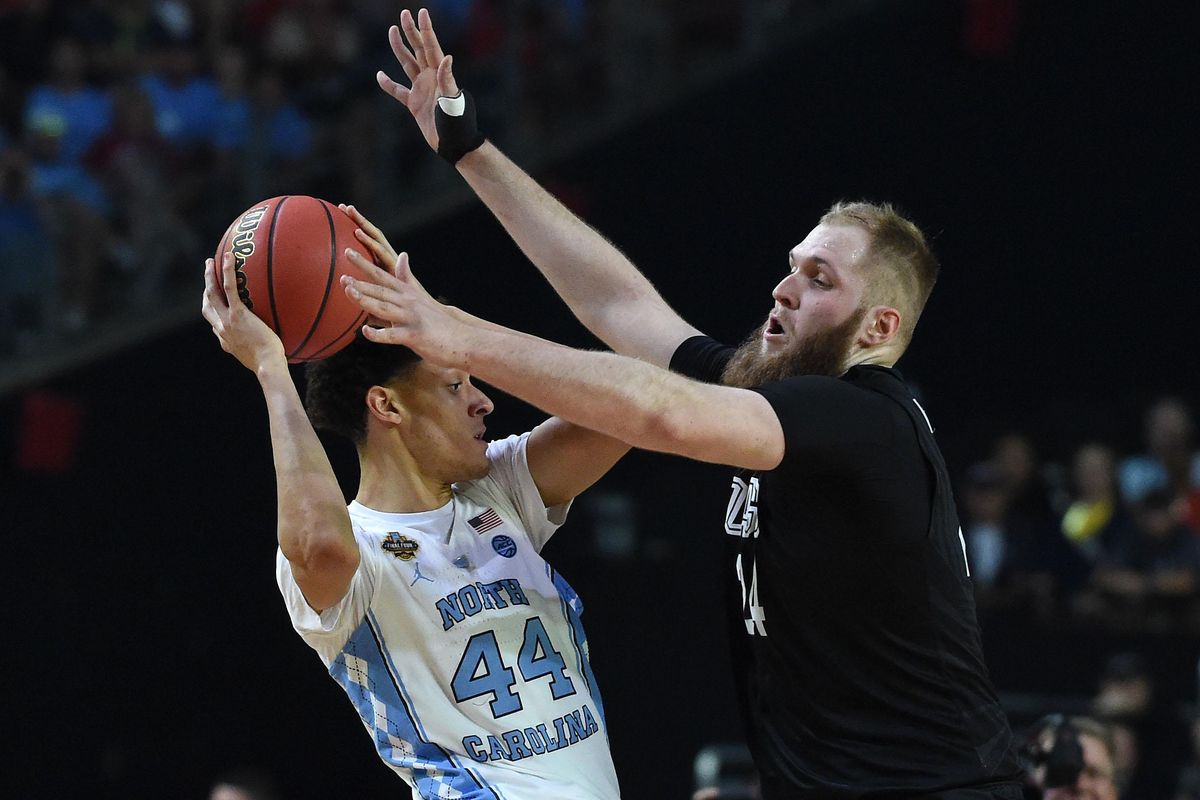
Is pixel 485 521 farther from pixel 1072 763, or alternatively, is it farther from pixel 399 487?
pixel 1072 763

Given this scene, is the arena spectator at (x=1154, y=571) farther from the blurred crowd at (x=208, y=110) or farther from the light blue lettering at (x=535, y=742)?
the light blue lettering at (x=535, y=742)

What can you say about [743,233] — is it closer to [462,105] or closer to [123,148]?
[123,148]

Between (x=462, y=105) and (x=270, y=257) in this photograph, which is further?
(x=462, y=105)

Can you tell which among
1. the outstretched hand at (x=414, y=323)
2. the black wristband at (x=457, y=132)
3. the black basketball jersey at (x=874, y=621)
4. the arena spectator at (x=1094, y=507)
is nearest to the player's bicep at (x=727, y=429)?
the black basketball jersey at (x=874, y=621)

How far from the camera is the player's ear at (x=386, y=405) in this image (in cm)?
412

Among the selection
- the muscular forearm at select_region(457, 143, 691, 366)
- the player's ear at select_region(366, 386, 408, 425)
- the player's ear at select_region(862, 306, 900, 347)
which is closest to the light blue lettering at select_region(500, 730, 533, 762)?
the player's ear at select_region(366, 386, 408, 425)

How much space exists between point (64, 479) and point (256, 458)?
1.20 meters

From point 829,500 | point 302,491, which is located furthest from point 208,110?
point 829,500

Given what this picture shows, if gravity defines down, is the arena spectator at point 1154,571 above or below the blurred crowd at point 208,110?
below

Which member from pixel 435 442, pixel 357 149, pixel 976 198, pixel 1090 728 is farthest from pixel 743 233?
pixel 435 442

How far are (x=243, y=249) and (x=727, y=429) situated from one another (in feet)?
4.40

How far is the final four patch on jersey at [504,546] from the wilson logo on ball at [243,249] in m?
0.85

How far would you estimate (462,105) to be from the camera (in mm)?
4516

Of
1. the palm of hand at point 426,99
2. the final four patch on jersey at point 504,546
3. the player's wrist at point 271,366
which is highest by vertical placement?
the palm of hand at point 426,99
